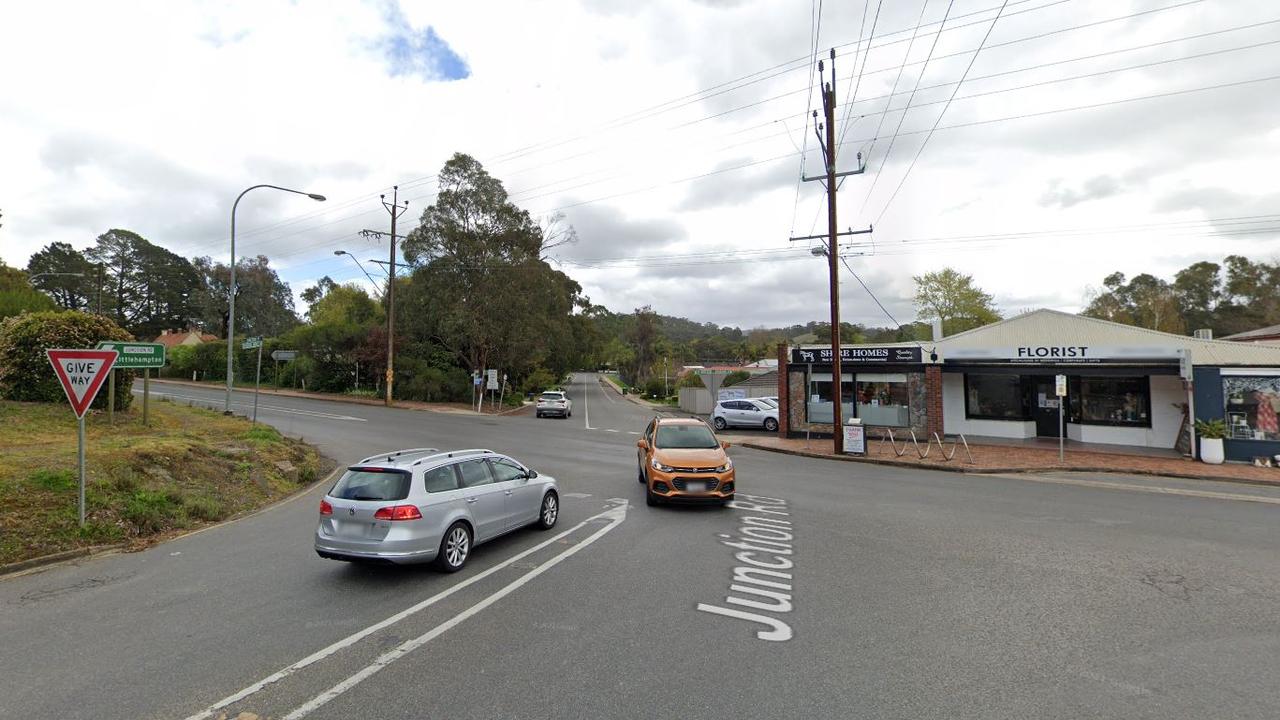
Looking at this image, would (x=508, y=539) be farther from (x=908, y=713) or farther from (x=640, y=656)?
(x=908, y=713)

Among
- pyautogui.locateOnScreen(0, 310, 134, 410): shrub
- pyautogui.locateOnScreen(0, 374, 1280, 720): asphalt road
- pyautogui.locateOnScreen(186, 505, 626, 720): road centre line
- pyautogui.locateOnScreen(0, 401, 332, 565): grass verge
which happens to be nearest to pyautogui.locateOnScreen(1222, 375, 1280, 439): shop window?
pyautogui.locateOnScreen(0, 374, 1280, 720): asphalt road

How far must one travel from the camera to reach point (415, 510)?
6.41m

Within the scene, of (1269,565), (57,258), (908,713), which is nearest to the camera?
(908,713)

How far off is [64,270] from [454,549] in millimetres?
88411

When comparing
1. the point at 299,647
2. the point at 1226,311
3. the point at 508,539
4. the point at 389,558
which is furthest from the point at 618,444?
the point at 1226,311

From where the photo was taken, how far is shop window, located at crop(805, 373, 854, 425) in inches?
920

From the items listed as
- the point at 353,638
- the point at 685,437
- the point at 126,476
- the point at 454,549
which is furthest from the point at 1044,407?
the point at 126,476

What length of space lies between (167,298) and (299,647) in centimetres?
9294

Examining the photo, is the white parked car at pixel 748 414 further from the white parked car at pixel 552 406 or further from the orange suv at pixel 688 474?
the orange suv at pixel 688 474

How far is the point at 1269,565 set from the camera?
7.18m

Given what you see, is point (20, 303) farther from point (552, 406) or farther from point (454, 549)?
point (454, 549)

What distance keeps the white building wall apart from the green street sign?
24.3 metres

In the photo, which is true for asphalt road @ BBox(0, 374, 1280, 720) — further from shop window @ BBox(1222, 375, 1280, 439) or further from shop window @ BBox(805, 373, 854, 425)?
shop window @ BBox(805, 373, 854, 425)

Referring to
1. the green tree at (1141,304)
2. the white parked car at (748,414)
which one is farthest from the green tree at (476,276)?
the green tree at (1141,304)
